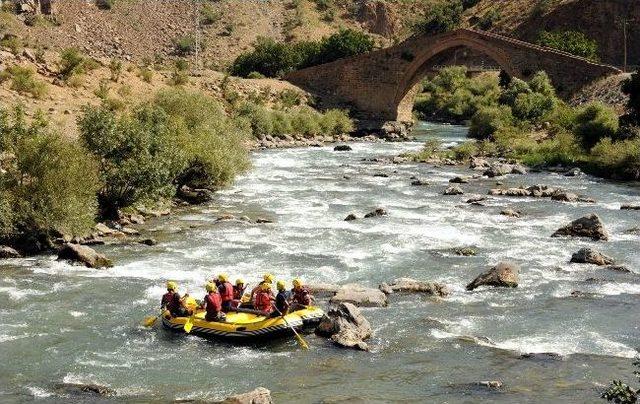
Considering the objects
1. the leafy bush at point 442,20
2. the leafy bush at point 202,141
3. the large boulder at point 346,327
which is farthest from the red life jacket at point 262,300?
the leafy bush at point 442,20

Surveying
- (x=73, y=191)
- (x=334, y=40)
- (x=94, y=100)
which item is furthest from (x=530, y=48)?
(x=73, y=191)

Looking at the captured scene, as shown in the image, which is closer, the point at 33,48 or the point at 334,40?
the point at 33,48

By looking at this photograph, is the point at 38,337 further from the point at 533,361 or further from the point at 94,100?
the point at 94,100

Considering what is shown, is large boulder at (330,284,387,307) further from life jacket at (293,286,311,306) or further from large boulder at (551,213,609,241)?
large boulder at (551,213,609,241)

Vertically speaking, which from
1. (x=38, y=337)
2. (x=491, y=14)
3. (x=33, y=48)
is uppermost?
(x=491, y=14)

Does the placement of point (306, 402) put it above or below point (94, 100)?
below

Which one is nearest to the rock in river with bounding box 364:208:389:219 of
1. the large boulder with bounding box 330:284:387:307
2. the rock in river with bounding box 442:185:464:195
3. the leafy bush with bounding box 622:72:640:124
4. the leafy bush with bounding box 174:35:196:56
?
the rock in river with bounding box 442:185:464:195

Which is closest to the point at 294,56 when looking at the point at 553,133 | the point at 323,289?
the point at 553,133

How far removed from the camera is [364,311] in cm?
1819

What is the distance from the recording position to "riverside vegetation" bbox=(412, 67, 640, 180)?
128 feet

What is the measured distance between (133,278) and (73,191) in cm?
430

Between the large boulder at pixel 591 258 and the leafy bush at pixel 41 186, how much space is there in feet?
46.0

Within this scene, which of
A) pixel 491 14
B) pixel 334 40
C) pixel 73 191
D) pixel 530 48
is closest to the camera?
pixel 73 191

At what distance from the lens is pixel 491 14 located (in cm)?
9494
